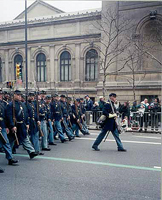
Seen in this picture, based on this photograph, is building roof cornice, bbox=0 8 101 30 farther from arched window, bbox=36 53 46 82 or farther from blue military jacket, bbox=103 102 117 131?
blue military jacket, bbox=103 102 117 131

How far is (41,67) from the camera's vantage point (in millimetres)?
27047

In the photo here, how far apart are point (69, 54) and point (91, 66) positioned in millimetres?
2860

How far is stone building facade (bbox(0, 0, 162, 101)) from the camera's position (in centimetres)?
2108

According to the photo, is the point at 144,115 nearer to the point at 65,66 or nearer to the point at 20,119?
the point at 20,119

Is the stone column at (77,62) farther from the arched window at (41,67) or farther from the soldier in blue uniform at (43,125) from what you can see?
the soldier in blue uniform at (43,125)

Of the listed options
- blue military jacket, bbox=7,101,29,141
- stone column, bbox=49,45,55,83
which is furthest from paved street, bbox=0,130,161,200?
stone column, bbox=49,45,55,83

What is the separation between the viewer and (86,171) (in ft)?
17.9

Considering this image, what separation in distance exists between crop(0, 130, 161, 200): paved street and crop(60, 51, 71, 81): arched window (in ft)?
62.0

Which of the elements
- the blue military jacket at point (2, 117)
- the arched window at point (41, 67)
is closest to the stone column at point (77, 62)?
the arched window at point (41, 67)

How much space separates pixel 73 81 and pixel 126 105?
1304cm

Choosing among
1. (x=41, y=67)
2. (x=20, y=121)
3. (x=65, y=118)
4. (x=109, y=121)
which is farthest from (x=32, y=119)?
(x=41, y=67)

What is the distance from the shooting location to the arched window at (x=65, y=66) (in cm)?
2577

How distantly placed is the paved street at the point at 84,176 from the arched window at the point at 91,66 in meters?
17.7

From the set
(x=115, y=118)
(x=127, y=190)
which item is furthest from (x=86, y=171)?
(x=115, y=118)
